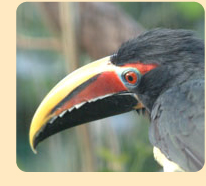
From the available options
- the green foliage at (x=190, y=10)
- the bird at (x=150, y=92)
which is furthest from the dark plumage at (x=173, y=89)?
the green foliage at (x=190, y=10)

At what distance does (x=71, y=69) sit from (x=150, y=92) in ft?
3.46

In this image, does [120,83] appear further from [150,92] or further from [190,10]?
[190,10]

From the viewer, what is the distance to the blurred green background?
2.75 meters

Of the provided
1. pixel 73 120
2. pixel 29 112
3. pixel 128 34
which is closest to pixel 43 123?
pixel 73 120

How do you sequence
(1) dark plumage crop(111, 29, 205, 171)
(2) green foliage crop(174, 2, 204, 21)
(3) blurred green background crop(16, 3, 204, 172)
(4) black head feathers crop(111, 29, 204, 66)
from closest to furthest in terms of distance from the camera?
(1) dark plumage crop(111, 29, 205, 171) → (4) black head feathers crop(111, 29, 204, 66) → (2) green foliage crop(174, 2, 204, 21) → (3) blurred green background crop(16, 3, 204, 172)

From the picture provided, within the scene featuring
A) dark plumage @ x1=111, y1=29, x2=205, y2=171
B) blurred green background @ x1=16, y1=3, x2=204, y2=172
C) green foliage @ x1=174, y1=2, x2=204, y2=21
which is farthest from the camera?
blurred green background @ x1=16, y1=3, x2=204, y2=172

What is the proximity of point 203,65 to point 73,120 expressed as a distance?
0.56m

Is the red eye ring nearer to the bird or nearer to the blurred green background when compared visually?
the bird

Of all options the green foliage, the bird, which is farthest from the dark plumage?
the green foliage

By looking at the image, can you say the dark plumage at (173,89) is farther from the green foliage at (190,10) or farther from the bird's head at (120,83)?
the green foliage at (190,10)

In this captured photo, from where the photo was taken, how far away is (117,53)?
1762mm

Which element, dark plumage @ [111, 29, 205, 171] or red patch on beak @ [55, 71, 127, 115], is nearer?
dark plumage @ [111, 29, 205, 171]

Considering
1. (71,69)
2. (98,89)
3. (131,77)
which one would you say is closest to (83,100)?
(98,89)

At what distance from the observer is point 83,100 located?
68.4 inches
